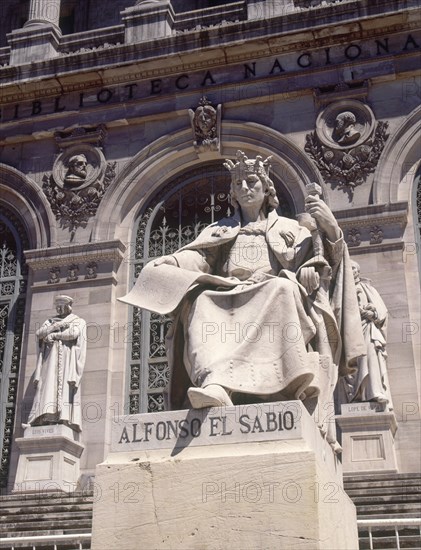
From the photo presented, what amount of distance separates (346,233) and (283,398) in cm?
869

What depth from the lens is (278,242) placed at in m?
8.11

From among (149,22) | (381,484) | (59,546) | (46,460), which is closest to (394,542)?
(381,484)

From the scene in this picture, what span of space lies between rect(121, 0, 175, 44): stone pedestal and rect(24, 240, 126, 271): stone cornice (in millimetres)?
4571

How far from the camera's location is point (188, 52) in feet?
57.6

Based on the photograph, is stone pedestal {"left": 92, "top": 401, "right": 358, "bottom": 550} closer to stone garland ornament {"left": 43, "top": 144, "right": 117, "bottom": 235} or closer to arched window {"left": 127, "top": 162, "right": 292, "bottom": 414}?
arched window {"left": 127, "top": 162, "right": 292, "bottom": 414}

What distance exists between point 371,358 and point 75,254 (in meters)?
6.26

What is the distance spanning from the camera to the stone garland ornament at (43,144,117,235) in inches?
687

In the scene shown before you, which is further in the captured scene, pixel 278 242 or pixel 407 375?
pixel 407 375

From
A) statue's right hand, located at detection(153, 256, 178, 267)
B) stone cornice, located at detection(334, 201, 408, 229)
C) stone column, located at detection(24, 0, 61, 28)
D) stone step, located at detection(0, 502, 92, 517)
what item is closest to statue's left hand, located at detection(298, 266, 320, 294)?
statue's right hand, located at detection(153, 256, 178, 267)

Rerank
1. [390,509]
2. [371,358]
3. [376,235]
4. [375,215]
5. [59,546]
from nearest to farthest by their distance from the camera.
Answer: [59,546] < [390,509] < [371,358] < [376,235] < [375,215]

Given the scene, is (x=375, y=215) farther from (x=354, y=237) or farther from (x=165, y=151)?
(x=165, y=151)

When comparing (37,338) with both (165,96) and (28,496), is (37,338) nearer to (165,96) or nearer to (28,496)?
(28,496)

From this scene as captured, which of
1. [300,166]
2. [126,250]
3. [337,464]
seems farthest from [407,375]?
[337,464]

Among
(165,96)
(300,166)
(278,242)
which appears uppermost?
(165,96)
